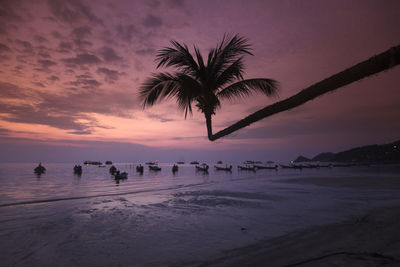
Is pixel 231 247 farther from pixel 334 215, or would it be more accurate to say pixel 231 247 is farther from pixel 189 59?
pixel 334 215

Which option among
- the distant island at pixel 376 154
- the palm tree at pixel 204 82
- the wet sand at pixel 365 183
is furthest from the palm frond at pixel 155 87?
the distant island at pixel 376 154

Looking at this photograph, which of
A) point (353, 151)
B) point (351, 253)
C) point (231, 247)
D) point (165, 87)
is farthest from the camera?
point (353, 151)

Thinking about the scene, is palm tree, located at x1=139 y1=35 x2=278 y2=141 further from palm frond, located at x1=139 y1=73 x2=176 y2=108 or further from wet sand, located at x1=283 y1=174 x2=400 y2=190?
wet sand, located at x1=283 y1=174 x2=400 y2=190

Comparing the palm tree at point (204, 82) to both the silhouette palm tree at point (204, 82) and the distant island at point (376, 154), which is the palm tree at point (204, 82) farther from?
the distant island at point (376, 154)

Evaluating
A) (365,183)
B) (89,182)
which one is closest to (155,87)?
(365,183)

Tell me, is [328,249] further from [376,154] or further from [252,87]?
[376,154]

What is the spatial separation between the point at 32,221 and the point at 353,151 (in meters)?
190

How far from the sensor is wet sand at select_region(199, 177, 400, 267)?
3.94m

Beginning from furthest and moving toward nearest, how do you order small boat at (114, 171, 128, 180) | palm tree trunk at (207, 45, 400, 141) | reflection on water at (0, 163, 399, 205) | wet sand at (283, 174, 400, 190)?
1. small boat at (114, 171, 128, 180)
2. wet sand at (283, 174, 400, 190)
3. reflection on water at (0, 163, 399, 205)
4. palm tree trunk at (207, 45, 400, 141)

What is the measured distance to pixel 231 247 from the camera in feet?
17.3

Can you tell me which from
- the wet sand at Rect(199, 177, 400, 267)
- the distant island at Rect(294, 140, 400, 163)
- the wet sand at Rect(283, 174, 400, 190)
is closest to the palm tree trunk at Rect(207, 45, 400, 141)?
the wet sand at Rect(199, 177, 400, 267)

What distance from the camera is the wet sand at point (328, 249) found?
394cm

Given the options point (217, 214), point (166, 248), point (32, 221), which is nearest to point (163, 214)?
point (217, 214)

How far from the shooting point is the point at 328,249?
4.60 meters
